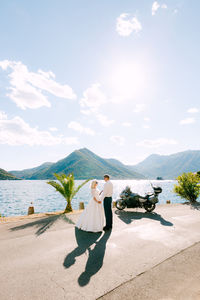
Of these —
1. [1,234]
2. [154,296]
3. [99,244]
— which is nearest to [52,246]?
[99,244]

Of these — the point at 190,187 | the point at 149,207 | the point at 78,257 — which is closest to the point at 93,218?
the point at 78,257

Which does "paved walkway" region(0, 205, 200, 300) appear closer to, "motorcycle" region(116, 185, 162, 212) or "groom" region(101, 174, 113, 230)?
"groom" region(101, 174, 113, 230)

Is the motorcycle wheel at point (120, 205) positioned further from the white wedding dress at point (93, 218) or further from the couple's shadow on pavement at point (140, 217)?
the white wedding dress at point (93, 218)

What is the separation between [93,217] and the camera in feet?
24.6

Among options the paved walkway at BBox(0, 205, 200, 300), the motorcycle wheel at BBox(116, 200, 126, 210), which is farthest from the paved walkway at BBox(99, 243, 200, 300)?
the motorcycle wheel at BBox(116, 200, 126, 210)

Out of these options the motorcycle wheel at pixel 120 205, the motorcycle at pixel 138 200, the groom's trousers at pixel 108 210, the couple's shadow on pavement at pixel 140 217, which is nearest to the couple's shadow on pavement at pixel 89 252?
the groom's trousers at pixel 108 210

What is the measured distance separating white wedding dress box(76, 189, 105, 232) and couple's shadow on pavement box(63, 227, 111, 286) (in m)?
0.21

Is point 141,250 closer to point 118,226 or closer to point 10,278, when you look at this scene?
point 118,226

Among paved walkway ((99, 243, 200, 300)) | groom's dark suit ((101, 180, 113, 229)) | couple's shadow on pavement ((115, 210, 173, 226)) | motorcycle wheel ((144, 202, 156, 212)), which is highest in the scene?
groom's dark suit ((101, 180, 113, 229))

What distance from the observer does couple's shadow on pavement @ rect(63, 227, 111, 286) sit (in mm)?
3982

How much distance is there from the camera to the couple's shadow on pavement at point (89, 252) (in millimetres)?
3982

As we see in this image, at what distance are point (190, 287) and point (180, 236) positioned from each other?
359 centimetres

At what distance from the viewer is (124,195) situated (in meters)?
13.1

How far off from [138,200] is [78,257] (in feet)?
28.2
